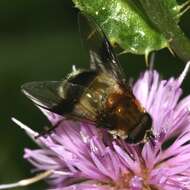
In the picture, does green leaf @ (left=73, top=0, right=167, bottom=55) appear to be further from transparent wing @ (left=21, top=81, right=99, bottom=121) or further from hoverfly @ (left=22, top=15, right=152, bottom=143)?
transparent wing @ (left=21, top=81, right=99, bottom=121)

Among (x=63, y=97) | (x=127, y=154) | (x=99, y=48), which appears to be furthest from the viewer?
(x=99, y=48)

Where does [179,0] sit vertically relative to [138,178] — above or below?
above

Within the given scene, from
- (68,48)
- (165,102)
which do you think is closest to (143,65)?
(68,48)

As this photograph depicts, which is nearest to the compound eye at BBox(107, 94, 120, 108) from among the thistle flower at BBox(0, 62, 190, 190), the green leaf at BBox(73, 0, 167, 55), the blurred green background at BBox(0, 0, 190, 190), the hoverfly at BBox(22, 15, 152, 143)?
the hoverfly at BBox(22, 15, 152, 143)

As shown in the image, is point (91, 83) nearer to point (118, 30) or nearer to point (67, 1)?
point (118, 30)

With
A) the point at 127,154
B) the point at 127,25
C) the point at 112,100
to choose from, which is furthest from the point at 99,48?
the point at 127,154

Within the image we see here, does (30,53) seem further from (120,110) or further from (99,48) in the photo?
(120,110)

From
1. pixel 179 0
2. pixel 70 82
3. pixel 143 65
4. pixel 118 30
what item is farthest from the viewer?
pixel 143 65
